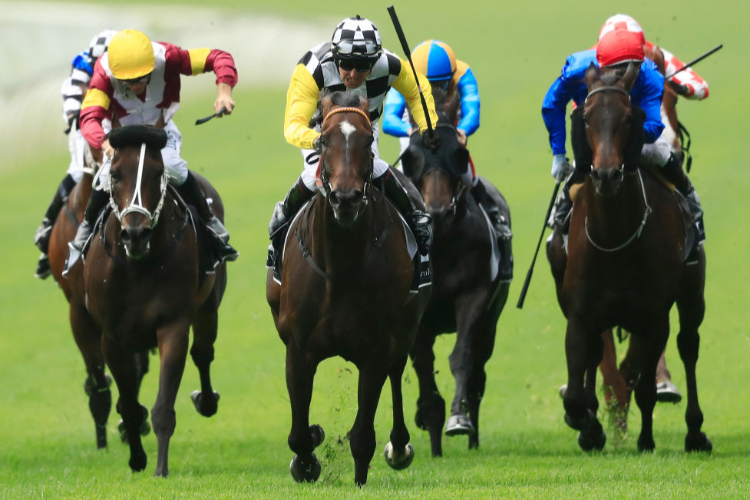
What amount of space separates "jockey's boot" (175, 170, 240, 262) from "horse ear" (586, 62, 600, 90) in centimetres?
284

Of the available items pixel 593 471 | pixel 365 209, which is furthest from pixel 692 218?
pixel 365 209

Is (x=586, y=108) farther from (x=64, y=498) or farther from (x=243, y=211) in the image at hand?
(x=243, y=211)

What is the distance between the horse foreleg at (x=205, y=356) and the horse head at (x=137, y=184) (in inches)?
92.2

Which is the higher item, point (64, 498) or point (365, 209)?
point (365, 209)

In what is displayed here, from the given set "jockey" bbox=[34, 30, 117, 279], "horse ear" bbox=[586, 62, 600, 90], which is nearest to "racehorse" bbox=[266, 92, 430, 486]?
"horse ear" bbox=[586, 62, 600, 90]

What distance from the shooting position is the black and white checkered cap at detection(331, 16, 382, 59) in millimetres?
7762

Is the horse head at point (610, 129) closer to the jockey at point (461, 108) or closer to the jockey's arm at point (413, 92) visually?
the jockey's arm at point (413, 92)

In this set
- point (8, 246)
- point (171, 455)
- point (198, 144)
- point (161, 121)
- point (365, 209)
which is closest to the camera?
point (365, 209)

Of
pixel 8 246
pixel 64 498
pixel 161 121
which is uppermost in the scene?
pixel 8 246

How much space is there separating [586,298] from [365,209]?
239cm

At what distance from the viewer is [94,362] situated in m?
10.7

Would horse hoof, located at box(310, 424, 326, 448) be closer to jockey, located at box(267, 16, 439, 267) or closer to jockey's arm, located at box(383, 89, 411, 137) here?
jockey, located at box(267, 16, 439, 267)

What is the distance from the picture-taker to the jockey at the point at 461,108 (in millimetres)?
10531

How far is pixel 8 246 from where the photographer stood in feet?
81.7
